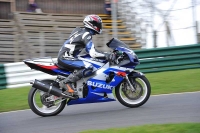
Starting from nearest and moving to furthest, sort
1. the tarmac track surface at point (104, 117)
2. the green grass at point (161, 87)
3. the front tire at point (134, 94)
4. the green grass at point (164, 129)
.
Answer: the green grass at point (164, 129) < the tarmac track surface at point (104, 117) < the front tire at point (134, 94) < the green grass at point (161, 87)

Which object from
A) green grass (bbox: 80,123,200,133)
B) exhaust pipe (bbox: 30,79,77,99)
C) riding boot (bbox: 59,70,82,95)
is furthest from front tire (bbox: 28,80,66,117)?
green grass (bbox: 80,123,200,133)

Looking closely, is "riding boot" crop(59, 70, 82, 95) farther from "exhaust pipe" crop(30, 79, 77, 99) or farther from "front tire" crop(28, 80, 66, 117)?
"front tire" crop(28, 80, 66, 117)

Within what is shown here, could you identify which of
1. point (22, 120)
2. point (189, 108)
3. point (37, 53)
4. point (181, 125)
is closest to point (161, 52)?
point (37, 53)

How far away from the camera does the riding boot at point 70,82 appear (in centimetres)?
843

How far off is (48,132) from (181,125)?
213 centimetres

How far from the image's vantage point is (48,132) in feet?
23.7

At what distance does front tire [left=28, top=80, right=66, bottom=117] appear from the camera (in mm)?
8492

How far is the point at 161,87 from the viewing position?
1140cm

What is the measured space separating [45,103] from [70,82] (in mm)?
621

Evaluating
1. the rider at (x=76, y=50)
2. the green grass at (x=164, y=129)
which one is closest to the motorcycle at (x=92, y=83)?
the rider at (x=76, y=50)

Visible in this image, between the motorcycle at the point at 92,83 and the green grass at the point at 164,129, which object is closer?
the green grass at the point at 164,129

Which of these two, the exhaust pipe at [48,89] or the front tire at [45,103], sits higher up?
the exhaust pipe at [48,89]

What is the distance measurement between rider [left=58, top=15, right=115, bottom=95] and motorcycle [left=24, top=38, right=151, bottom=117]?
10 centimetres

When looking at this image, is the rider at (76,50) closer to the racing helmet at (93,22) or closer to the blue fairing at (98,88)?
the racing helmet at (93,22)
